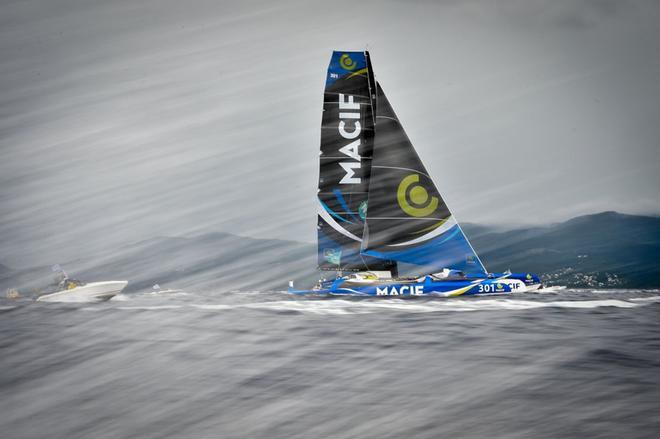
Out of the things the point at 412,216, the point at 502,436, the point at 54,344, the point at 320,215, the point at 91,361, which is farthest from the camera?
the point at 320,215

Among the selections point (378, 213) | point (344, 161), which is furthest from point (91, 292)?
point (378, 213)

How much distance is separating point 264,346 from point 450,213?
20619 millimetres

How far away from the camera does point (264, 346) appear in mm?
9242

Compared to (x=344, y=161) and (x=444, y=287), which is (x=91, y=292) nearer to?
(x=344, y=161)

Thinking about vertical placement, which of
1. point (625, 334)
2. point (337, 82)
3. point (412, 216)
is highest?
point (337, 82)

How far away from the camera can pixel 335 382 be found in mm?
6695

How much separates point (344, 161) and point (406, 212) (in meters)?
5.16

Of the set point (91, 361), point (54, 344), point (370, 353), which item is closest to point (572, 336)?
point (370, 353)

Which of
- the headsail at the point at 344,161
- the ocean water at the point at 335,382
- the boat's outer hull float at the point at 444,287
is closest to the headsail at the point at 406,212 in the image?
the boat's outer hull float at the point at 444,287

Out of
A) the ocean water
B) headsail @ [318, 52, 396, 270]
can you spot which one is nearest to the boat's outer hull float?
headsail @ [318, 52, 396, 270]

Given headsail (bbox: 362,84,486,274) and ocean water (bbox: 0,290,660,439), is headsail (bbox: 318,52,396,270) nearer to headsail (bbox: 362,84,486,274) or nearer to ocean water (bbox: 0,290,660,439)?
headsail (bbox: 362,84,486,274)

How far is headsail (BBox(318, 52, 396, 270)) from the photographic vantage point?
31594 millimetres

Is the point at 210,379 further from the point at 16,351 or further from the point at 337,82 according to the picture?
the point at 337,82

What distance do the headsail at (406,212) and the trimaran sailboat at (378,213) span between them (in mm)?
46
